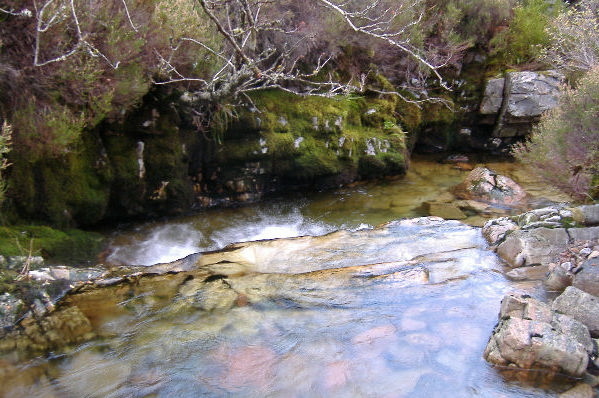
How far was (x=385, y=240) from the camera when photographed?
6.59 m

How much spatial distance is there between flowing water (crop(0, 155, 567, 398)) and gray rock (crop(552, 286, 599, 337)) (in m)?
0.63

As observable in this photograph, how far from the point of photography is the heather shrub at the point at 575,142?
6.51 m

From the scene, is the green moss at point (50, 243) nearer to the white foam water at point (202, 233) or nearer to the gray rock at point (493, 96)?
the white foam water at point (202, 233)

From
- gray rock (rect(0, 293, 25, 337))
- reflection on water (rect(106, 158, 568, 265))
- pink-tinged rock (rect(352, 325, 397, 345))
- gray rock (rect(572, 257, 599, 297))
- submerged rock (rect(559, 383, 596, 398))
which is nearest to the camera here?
submerged rock (rect(559, 383, 596, 398))

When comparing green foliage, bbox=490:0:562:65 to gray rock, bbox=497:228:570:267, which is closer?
gray rock, bbox=497:228:570:267

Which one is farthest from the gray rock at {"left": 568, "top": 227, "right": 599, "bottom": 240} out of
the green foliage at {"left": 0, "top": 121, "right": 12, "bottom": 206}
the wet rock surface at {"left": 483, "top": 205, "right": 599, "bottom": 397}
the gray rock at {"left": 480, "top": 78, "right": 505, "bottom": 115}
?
the gray rock at {"left": 480, "top": 78, "right": 505, "bottom": 115}

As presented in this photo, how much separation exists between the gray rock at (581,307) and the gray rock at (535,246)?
50.4 inches

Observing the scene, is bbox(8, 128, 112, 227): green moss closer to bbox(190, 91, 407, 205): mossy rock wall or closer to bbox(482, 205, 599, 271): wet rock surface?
bbox(190, 91, 407, 205): mossy rock wall

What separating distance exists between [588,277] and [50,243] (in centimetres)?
613

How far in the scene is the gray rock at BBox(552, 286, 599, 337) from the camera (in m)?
3.94

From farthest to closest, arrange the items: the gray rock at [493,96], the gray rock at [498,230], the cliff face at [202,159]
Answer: the gray rock at [493,96] < the cliff face at [202,159] < the gray rock at [498,230]

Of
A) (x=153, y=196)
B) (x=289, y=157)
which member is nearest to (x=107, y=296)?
(x=153, y=196)

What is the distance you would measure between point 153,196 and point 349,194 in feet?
12.9

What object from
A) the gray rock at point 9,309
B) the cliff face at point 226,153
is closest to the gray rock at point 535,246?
the cliff face at point 226,153
